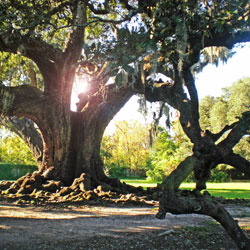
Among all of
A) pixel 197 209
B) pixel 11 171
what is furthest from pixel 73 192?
pixel 11 171

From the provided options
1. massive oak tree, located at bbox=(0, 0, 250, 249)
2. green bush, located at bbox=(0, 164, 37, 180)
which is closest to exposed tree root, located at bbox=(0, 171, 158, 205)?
→ massive oak tree, located at bbox=(0, 0, 250, 249)

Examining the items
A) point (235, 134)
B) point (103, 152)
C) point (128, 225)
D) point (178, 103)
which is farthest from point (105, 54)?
point (103, 152)

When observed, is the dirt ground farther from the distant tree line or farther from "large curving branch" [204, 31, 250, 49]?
the distant tree line

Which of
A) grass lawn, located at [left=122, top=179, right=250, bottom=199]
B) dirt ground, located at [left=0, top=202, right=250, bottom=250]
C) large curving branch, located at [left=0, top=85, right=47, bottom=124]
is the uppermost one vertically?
large curving branch, located at [left=0, top=85, right=47, bottom=124]

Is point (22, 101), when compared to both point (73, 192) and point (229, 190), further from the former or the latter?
point (229, 190)

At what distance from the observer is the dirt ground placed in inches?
175

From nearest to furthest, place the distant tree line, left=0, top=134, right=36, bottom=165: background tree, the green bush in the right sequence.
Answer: the distant tree line → the green bush → left=0, top=134, right=36, bottom=165: background tree

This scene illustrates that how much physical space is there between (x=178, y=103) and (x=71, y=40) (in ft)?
20.2

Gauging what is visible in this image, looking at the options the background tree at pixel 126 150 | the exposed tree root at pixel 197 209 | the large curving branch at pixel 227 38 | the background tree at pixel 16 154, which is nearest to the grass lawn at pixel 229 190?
the large curving branch at pixel 227 38

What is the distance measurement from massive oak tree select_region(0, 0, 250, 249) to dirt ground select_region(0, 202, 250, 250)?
103cm

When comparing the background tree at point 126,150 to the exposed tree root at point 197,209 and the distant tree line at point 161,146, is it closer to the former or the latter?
the distant tree line at point 161,146

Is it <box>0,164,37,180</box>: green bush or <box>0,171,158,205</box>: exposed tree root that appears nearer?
<box>0,171,158,205</box>: exposed tree root

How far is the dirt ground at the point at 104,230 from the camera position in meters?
4.43

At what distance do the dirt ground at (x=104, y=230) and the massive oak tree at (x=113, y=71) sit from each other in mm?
1026
